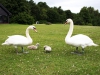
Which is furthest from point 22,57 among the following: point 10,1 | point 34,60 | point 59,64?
point 10,1

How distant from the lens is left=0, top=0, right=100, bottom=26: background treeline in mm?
57406

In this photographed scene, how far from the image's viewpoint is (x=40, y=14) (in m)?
90.2

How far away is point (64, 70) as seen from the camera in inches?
300

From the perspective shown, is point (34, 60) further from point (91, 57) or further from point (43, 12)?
point (43, 12)

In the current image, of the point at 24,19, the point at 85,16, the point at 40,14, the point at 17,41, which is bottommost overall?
the point at 24,19

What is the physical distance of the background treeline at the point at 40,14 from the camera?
188ft

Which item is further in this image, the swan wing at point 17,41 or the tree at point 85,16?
the tree at point 85,16

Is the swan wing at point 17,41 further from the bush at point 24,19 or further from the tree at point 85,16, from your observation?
the tree at point 85,16

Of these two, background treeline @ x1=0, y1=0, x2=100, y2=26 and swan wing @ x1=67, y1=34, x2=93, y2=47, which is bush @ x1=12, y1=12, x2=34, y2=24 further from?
swan wing @ x1=67, y1=34, x2=93, y2=47

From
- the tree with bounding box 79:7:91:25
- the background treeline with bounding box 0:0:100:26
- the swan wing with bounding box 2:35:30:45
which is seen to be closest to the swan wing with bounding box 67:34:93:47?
the swan wing with bounding box 2:35:30:45

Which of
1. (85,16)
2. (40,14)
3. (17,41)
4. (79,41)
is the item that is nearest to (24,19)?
(40,14)

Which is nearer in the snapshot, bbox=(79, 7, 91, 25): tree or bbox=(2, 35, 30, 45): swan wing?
bbox=(2, 35, 30, 45): swan wing

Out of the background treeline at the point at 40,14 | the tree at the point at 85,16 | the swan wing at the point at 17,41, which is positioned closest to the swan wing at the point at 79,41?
the swan wing at the point at 17,41

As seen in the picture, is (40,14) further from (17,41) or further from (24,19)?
(17,41)
